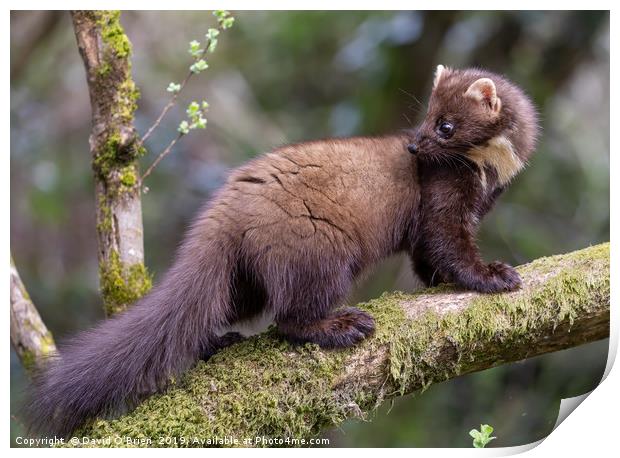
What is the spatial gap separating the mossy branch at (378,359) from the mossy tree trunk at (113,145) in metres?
0.92

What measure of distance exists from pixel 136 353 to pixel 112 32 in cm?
178

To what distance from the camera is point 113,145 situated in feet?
13.2

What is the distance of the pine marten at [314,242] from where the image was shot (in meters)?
3.34

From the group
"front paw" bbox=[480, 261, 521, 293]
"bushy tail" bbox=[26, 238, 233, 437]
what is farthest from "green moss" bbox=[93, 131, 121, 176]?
"front paw" bbox=[480, 261, 521, 293]

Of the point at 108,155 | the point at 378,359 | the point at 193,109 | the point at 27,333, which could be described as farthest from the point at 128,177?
the point at 378,359

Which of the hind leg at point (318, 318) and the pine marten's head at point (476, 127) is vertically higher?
the pine marten's head at point (476, 127)

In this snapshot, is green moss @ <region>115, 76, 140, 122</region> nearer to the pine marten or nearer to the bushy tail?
the pine marten

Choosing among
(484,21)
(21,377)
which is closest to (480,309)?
(21,377)

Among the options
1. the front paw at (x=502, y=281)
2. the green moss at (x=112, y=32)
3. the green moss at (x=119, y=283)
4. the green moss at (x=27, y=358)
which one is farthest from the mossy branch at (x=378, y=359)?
the green moss at (x=112, y=32)

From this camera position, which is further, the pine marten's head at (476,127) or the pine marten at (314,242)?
the pine marten's head at (476,127)

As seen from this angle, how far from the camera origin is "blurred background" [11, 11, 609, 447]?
5.09 m

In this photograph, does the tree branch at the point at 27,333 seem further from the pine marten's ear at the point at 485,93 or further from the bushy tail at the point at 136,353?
the pine marten's ear at the point at 485,93
